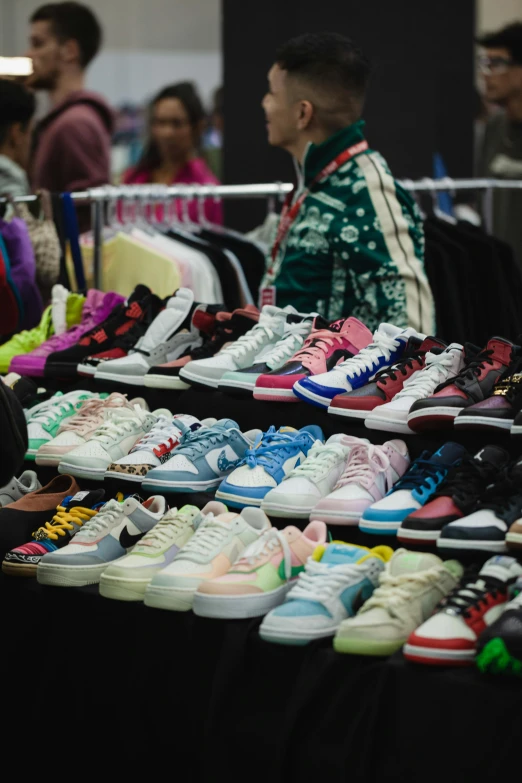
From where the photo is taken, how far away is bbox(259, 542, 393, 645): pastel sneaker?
5.83 feet

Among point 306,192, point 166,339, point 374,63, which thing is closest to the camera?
point 166,339

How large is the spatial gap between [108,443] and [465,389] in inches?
32.5

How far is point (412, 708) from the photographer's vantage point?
1.65m

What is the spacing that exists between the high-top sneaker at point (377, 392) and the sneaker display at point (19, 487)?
0.76 metres

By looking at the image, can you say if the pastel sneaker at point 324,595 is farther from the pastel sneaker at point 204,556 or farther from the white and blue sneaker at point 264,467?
the white and blue sneaker at point 264,467

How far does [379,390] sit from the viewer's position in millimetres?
2297

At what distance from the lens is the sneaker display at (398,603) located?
1709 mm

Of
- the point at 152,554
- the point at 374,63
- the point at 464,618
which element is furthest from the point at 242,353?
the point at 374,63

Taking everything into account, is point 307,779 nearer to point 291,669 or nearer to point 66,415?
point 291,669

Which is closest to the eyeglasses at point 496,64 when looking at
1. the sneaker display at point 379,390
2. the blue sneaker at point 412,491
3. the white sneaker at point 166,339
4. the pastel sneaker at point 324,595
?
the white sneaker at point 166,339

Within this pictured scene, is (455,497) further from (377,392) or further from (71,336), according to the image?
(71,336)

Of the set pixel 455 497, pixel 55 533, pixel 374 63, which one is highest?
pixel 374 63

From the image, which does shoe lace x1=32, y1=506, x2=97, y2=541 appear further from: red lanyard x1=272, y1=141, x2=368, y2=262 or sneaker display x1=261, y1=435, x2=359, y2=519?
red lanyard x1=272, y1=141, x2=368, y2=262

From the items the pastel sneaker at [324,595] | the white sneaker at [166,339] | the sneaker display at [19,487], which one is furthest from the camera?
the white sneaker at [166,339]
